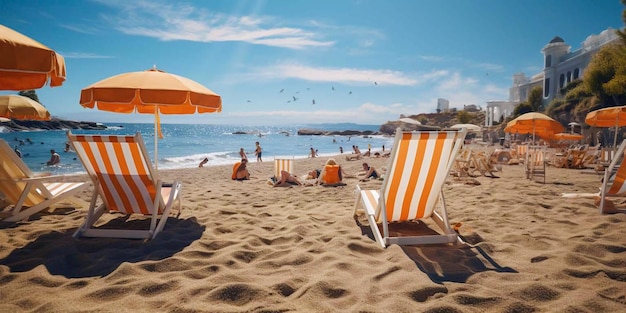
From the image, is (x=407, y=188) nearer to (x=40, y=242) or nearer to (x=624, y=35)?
(x=40, y=242)

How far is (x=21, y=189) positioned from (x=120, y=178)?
1.58 m

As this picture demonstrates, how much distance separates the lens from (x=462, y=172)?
8117 mm

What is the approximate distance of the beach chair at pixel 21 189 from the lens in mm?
3506

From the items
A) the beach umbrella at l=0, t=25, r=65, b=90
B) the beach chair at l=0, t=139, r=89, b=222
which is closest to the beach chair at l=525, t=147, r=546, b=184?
the beach umbrella at l=0, t=25, r=65, b=90

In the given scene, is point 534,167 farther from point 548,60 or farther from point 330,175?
point 548,60

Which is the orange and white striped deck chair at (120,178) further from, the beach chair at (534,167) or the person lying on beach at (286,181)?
the beach chair at (534,167)

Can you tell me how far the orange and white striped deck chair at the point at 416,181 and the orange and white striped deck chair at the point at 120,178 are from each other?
213cm

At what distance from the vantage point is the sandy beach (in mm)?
1938

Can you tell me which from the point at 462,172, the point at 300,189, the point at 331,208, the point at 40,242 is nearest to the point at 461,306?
the point at 331,208

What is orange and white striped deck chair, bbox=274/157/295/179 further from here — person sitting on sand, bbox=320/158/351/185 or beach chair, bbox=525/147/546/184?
beach chair, bbox=525/147/546/184

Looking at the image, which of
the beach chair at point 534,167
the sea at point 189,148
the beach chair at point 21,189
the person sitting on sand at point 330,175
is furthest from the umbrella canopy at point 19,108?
the beach chair at point 534,167

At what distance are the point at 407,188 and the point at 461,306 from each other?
136 cm

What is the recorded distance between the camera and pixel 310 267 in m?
2.46

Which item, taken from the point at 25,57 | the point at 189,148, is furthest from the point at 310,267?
the point at 189,148
